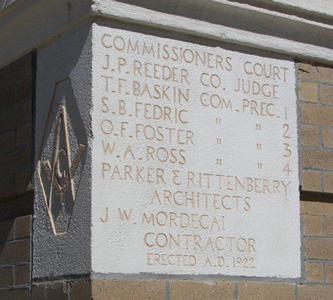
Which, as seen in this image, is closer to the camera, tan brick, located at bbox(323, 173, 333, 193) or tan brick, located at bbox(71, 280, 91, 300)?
tan brick, located at bbox(71, 280, 91, 300)

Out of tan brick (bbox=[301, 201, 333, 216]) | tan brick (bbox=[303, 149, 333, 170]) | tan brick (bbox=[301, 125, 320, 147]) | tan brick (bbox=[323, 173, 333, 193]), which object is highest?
tan brick (bbox=[301, 125, 320, 147])

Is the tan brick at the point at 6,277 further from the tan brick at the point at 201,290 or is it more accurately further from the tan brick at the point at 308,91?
the tan brick at the point at 308,91

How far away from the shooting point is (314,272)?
494cm

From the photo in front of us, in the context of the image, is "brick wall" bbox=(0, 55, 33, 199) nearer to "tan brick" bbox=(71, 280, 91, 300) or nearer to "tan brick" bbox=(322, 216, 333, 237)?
"tan brick" bbox=(71, 280, 91, 300)

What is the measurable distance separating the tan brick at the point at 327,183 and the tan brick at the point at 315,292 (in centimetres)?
47

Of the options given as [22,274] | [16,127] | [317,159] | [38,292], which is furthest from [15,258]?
[317,159]

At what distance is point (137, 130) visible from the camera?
14.8ft

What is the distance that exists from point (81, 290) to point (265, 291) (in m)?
0.90

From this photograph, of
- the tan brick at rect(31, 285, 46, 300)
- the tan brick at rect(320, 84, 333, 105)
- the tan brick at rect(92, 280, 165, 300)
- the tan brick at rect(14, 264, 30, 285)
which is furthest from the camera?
the tan brick at rect(320, 84, 333, 105)

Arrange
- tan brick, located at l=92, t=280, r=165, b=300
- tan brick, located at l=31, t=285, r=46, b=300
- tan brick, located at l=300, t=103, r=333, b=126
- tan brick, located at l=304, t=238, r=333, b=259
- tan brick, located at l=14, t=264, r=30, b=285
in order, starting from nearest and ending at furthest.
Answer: tan brick, located at l=92, t=280, r=165, b=300 → tan brick, located at l=31, t=285, r=46, b=300 → tan brick, located at l=14, t=264, r=30, b=285 → tan brick, located at l=304, t=238, r=333, b=259 → tan brick, located at l=300, t=103, r=333, b=126

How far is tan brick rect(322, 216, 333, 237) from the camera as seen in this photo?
503cm

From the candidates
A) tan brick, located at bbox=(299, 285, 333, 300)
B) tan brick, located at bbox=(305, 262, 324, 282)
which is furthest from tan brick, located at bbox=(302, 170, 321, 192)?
tan brick, located at bbox=(299, 285, 333, 300)

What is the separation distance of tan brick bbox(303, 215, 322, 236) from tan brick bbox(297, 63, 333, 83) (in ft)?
2.23

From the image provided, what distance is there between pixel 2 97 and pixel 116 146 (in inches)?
44.3
